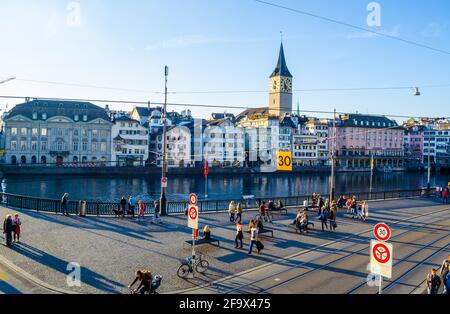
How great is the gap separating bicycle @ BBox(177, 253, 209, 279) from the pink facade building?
122795mm

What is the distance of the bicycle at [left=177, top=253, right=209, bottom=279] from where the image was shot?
47.2 feet

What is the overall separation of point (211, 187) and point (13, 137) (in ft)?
158

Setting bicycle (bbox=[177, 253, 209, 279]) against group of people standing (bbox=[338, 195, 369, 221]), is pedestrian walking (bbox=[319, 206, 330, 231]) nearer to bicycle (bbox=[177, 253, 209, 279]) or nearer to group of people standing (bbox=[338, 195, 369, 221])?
group of people standing (bbox=[338, 195, 369, 221])

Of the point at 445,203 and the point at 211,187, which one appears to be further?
the point at 211,187

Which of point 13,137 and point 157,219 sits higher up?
point 13,137

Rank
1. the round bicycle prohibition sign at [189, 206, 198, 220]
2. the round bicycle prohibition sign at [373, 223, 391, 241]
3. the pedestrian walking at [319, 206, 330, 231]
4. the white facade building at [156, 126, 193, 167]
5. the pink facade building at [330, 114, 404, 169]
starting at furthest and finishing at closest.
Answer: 1. the pink facade building at [330, 114, 404, 169]
2. the white facade building at [156, 126, 193, 167]
3. the pedestrian walking at [319, 206, 330, 231]
4. the round bicycle prohibition sign at [189, 206, 198, 220]
5. the round bicycle prohibition sign at [373, 223, 391, 241]

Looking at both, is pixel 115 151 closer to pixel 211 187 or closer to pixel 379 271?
pixel 211 187

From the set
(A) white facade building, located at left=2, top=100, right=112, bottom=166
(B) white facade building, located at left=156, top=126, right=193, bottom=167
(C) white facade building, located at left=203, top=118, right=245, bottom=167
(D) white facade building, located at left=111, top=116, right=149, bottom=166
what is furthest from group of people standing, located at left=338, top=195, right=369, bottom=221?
(D) white facade building, located at left=111, top=116, right=149, bottom=166

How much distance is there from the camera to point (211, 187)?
7456cm

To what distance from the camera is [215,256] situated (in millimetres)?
Result: 17203

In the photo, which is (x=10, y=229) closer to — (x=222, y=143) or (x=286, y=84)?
(x=222, y=143)

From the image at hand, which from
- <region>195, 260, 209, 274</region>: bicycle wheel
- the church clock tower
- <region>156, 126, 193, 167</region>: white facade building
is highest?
the church clock tower

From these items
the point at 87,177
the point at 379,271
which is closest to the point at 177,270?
the point at 379,271

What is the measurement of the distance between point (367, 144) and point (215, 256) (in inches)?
5328
